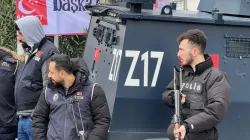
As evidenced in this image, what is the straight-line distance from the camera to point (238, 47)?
4.55 meters

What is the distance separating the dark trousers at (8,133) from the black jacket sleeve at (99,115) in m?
1.73

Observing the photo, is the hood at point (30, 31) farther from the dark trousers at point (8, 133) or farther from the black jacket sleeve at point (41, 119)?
the black jacket sleeve at point (41, 119)

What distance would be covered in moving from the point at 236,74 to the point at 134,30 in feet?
3.16

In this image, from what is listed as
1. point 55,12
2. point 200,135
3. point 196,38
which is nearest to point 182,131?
point 200,135

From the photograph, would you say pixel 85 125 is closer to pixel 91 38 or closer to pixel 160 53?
pixel 160 53

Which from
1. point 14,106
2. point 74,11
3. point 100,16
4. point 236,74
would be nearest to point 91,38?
point 100,16

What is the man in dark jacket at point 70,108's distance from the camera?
412 cm

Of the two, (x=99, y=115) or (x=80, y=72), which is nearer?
(x=99, y=115)

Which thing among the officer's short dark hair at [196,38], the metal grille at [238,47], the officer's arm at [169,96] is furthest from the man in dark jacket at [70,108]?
the metal grille at [238,47]

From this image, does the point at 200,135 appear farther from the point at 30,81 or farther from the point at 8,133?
the point at 8,133

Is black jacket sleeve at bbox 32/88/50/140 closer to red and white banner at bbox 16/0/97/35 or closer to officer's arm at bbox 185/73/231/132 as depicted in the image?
officer's arm at bbox 185/73/231/132

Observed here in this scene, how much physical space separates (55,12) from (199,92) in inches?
162

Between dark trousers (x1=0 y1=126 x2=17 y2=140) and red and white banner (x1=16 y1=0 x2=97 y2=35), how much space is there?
229 cm

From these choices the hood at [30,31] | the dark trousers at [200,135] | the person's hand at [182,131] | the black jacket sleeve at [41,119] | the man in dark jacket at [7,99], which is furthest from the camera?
the man in dark jacket at [7,99]
